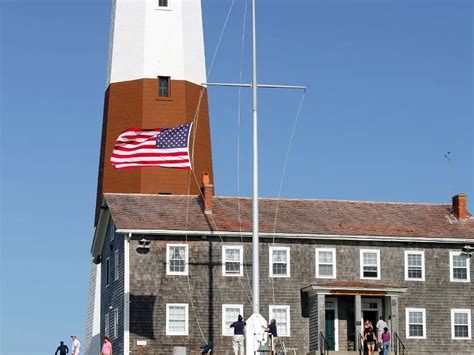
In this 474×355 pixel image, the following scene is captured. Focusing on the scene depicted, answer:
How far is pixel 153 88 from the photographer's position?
3056 inches

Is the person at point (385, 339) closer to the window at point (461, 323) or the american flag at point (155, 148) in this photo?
the window at point (461, 323)

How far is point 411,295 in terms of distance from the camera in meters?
66.2

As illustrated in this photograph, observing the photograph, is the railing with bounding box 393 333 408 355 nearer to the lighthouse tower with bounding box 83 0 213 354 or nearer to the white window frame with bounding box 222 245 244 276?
the white window frame with bounding box 222 245 244 276

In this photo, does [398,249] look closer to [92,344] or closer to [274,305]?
[274,305]

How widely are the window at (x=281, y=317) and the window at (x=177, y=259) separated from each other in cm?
415

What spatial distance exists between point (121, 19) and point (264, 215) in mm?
17816

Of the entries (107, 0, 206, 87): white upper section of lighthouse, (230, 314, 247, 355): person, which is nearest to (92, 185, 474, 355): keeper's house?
(230, 314, 247, 355): person

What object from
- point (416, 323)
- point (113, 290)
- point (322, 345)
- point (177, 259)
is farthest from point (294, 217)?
point (113, 290)

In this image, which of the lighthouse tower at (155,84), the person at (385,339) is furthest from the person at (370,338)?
the lighthouse tower at (155,84)

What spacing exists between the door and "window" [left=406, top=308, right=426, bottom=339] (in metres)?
3.28

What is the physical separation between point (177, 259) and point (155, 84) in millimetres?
15981

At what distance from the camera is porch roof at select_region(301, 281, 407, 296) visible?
64000 millimetres

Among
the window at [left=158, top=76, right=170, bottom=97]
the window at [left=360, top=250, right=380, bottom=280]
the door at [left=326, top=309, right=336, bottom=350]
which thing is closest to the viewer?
the door at [left=326, top=309, right=336, bottom=350]

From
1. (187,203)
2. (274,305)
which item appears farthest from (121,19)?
(274,305)
